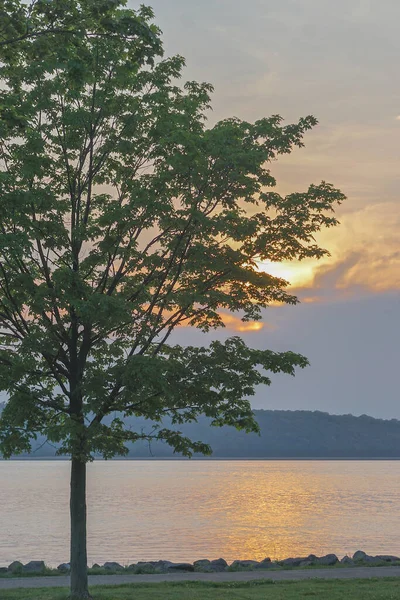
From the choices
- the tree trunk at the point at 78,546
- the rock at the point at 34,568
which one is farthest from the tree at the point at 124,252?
the rock at the point at 34,568

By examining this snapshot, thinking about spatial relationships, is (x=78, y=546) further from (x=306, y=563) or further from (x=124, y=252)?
(x=306, y=563)

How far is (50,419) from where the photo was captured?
64.4 feet

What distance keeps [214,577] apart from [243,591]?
399 centimetres

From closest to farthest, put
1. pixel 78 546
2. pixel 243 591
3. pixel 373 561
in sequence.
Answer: pixel 78 546 → pixel 243 591 → pixel 373 561

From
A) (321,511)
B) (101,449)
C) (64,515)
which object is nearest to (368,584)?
(101,449)

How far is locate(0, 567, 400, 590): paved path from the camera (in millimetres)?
24734

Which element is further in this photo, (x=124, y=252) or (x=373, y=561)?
(x=373, y=561)

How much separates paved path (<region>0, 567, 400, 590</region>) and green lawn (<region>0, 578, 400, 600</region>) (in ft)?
4.47

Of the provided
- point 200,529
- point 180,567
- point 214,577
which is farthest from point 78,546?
point 200,529

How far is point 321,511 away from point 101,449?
91741mm

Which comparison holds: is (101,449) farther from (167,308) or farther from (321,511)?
(321,511)

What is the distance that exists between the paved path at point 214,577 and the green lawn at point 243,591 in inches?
53.6

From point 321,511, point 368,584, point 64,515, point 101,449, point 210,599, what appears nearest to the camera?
point 101,449

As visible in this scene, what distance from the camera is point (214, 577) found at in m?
25.8
